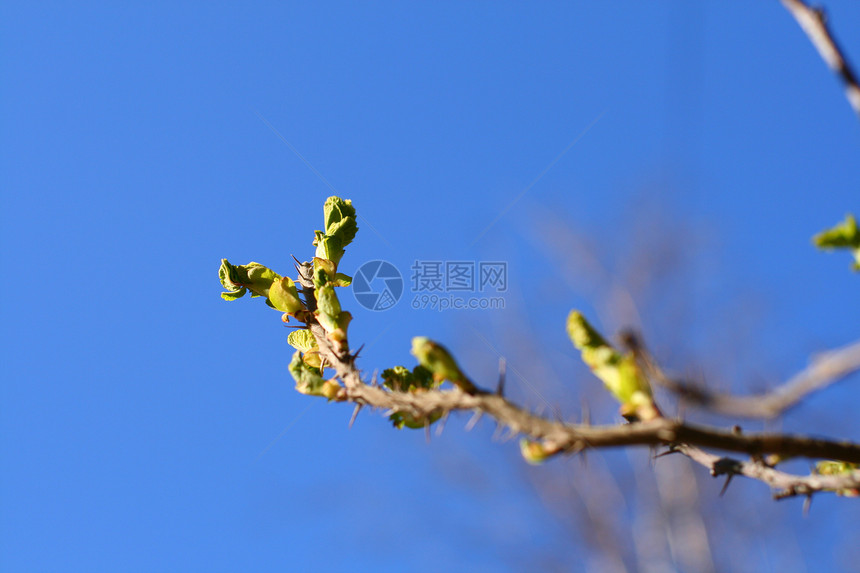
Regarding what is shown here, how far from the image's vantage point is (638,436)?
43.2 inches

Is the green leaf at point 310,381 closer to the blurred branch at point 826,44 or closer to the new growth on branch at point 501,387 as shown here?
the new growth on branch at point 501,387

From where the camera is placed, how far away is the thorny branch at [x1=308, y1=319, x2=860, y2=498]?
1093mm

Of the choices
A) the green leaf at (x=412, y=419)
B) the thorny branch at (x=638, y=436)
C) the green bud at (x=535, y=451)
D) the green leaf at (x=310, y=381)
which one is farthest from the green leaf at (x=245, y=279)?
the green bud at (x=535, y=451)

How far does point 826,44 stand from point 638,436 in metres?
0.96

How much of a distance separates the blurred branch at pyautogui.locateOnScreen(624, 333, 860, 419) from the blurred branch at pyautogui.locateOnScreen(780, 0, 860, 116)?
0.60m

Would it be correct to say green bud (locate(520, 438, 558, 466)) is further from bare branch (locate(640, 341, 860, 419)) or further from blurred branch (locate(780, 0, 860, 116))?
blurred branch (locate(780, 0, 860, 116))

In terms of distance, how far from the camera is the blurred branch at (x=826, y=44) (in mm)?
1214

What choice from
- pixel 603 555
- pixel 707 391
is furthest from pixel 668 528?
pixel 707 391

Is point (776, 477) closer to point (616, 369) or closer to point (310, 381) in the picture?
point (616, 369)

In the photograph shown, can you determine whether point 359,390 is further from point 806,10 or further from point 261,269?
point 806,10

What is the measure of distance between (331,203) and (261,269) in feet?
1.05

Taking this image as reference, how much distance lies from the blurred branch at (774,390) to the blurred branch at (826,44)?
0.60m

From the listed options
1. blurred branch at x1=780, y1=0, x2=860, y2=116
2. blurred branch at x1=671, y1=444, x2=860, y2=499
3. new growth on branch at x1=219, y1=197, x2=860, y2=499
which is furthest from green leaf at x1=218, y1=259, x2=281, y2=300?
blurred branch at x1=780, y1=0, x2=860, y2=116

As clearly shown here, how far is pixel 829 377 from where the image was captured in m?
1.42
